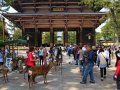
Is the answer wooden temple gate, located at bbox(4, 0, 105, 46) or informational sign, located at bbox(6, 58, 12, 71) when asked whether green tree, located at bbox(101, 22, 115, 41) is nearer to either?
wooden temple gate, located at bbox(4, 0, 105, 46)

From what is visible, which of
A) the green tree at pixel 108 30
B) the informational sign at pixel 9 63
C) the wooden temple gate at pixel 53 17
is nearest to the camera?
the informational sign at pixel 9 63

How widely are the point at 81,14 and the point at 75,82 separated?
3351 cm

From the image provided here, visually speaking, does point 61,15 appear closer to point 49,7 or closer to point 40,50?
point 49,7

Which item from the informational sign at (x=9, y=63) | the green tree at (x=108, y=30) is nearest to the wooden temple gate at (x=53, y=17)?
the green tree at (x=108, y=30)

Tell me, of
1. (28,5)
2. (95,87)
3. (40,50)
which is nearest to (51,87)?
(95,87)

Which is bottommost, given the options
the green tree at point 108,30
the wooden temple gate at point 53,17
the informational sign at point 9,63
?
the informational sign at point 9,63

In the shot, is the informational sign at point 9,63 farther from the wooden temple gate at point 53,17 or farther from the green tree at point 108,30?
the wooden temple gate at point 53,17

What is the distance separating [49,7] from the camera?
53.7m

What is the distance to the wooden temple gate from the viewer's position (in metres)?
51.2

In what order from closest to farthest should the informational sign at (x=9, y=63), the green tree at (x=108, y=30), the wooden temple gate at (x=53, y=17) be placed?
the informational sign at (x=9, y=63) < the green tree at (x=108, y=30) < the wooden temple gate at (x=53, y=17)

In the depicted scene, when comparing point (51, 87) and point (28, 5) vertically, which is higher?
point (28, 5)

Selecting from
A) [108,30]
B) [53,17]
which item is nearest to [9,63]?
[53,17]

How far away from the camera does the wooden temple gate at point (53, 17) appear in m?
51.2

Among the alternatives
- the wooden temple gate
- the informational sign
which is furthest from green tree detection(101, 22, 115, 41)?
the informational sign
